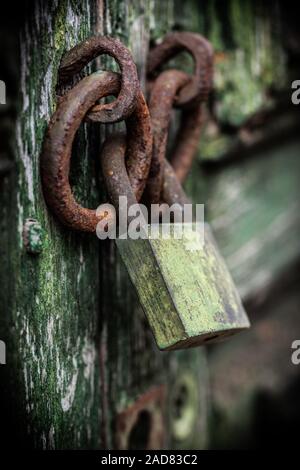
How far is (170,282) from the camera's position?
0.60m

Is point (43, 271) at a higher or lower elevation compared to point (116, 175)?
lower

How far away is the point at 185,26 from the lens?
882 mm

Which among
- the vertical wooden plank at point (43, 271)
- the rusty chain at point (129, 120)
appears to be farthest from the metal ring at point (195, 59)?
the vertical wooden plank at point (43, 271)

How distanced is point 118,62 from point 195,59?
0.18 m

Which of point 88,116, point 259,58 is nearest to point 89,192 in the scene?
point 88,116

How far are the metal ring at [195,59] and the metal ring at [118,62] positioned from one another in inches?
6.5

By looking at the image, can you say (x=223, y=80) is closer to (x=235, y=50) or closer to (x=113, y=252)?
(x=235, y=50)

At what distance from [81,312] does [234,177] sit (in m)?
0.59

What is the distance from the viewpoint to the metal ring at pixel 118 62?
22.3 inches

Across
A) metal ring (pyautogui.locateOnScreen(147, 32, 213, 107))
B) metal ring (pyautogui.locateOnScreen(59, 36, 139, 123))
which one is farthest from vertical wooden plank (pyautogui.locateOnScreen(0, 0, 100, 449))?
metal ring (pyautogui.locateOnScreen(147, 32, 213, 107))

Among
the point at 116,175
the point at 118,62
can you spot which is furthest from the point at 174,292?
the point at 118,62

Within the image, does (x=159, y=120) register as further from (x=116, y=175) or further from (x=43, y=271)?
(x=43, y=271)

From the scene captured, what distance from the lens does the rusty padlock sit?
0.59 m
